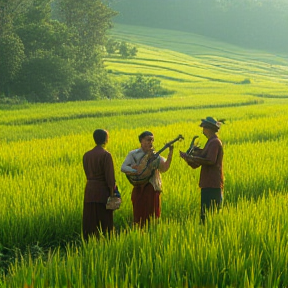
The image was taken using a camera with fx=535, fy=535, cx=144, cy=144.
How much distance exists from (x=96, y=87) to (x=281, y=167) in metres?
20.8

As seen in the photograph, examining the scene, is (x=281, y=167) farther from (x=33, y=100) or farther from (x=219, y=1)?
(x=219, y=1)

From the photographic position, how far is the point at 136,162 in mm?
4973

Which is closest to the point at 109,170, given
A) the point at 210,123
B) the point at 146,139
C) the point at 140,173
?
the point at 140,173

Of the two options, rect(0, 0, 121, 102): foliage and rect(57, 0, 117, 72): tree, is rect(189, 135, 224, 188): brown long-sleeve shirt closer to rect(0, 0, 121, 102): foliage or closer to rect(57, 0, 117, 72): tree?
rect(0, 0, 121, 102): foliage

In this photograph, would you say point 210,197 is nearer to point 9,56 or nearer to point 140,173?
point 140,173

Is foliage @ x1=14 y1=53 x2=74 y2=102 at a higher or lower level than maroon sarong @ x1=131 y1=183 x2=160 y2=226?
higher

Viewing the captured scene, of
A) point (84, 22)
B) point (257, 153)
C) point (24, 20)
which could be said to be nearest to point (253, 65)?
point (84, 22)

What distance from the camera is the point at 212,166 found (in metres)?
5.18

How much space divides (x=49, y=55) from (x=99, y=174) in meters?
19.7

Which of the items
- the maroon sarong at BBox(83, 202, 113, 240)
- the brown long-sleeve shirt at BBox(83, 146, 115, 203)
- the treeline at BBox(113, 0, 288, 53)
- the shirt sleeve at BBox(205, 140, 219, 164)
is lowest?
the maroon sarong at BBox(83, 202, 113, 240)

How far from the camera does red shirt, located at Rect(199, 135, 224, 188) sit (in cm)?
510

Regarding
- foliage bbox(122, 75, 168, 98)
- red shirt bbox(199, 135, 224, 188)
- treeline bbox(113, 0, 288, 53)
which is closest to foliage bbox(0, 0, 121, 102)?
foliage bbox(122, 75, 168, 98)

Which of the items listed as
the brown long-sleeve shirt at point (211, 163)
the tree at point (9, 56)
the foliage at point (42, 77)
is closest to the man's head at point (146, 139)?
the brown long-sleeve shirt at point (211, 163)

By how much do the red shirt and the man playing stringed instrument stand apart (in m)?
0.38
